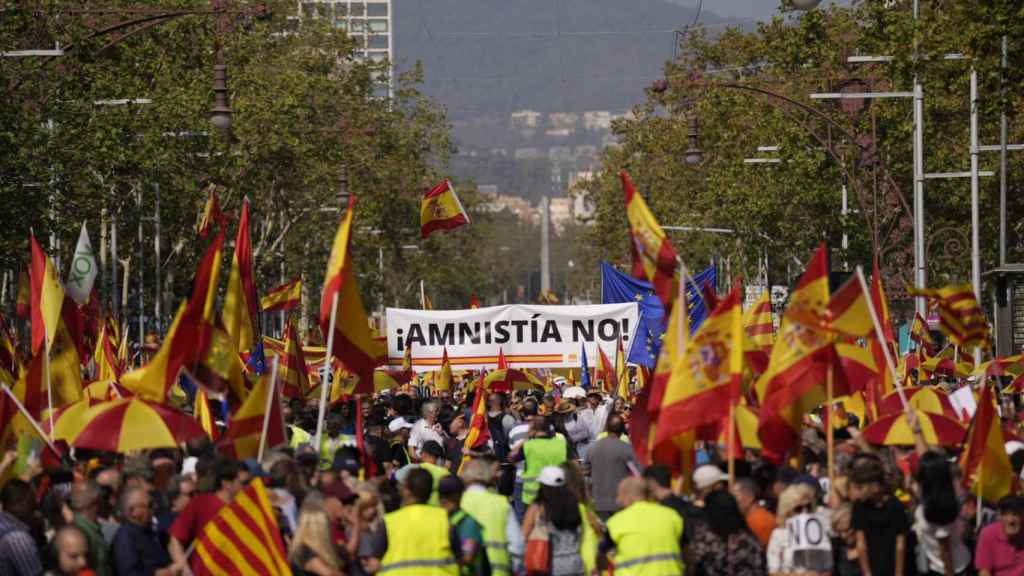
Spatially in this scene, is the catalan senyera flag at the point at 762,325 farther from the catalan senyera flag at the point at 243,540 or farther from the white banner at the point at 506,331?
the catalan senyera flag at the point at 243,540

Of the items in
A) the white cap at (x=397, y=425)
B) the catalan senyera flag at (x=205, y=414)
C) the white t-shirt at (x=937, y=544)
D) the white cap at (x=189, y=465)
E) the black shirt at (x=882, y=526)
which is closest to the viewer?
the black shirt at (x=882, y=526)

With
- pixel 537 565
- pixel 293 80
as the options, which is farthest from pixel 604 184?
pixel 537 565

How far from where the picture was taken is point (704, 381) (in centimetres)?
1291

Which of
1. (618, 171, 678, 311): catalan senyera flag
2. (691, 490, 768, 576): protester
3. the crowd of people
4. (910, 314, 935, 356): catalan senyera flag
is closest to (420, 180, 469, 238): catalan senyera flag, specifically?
(910, 314, 935, 356): catalan senyera flag

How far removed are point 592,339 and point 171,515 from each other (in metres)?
14.9

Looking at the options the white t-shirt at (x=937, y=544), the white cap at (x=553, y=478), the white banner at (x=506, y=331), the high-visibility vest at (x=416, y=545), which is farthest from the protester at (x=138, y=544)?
the white banner at (x=506, y=331)

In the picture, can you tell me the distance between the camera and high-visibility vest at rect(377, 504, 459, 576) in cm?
1190

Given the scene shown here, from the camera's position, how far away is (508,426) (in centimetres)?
2255

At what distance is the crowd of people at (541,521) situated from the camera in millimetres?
11625

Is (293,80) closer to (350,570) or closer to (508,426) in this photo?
(508,426)

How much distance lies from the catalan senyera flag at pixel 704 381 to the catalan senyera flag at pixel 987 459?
5.08 feet

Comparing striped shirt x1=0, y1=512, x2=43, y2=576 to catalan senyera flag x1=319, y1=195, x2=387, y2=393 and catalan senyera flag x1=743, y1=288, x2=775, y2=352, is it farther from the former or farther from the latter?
catalan senyera flag x1=743, y1=288, x2=775, y2=352

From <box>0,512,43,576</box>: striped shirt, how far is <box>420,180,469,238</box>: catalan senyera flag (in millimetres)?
21985

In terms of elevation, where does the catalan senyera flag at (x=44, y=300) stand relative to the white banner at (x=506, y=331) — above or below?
above
